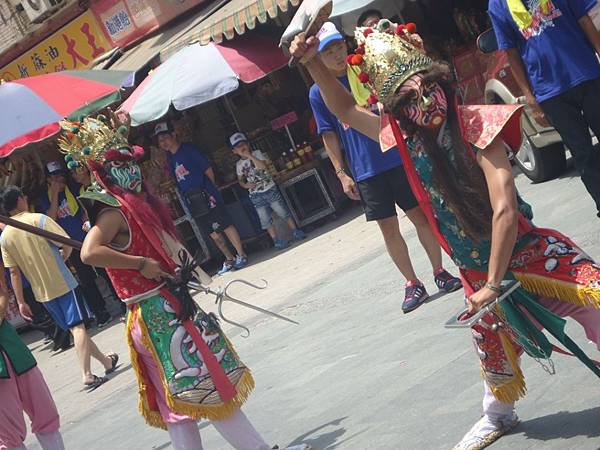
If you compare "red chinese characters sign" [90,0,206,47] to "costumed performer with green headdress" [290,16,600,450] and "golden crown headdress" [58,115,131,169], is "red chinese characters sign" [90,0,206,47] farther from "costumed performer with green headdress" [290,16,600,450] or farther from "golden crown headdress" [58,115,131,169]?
"costumed performer with green headdress" [290,16,600,450]

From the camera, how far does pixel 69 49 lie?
17906mm

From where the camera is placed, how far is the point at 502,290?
364cm

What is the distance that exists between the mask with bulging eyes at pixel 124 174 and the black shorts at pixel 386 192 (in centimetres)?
248

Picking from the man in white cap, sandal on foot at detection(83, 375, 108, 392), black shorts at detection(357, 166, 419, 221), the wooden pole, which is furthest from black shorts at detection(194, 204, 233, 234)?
the wooden pole

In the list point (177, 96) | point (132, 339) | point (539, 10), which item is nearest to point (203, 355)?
point (132, 339)

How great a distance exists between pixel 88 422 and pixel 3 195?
2080 millimetres

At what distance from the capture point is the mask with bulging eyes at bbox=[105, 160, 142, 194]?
4793mm

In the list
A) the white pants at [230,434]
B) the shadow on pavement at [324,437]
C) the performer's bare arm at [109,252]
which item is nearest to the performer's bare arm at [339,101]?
the performer's bare arm at [109,252]

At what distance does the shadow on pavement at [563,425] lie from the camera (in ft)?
12.7

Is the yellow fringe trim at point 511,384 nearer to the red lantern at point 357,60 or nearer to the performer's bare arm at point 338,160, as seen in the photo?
the red lantern at point 357,60

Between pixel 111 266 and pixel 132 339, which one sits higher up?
pixel 111 266

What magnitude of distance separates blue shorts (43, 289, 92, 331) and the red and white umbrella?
3.62m

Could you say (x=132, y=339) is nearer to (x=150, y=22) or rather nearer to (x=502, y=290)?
(x=502, y=290)

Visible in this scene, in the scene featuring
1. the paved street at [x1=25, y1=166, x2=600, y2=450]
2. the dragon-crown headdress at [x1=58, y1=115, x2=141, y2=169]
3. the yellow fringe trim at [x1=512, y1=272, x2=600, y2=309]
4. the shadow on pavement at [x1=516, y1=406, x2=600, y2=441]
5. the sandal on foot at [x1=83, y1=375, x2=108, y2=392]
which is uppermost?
the dragon-crown headdress at [x1=58, y1=115, x2=141, y2=169]
